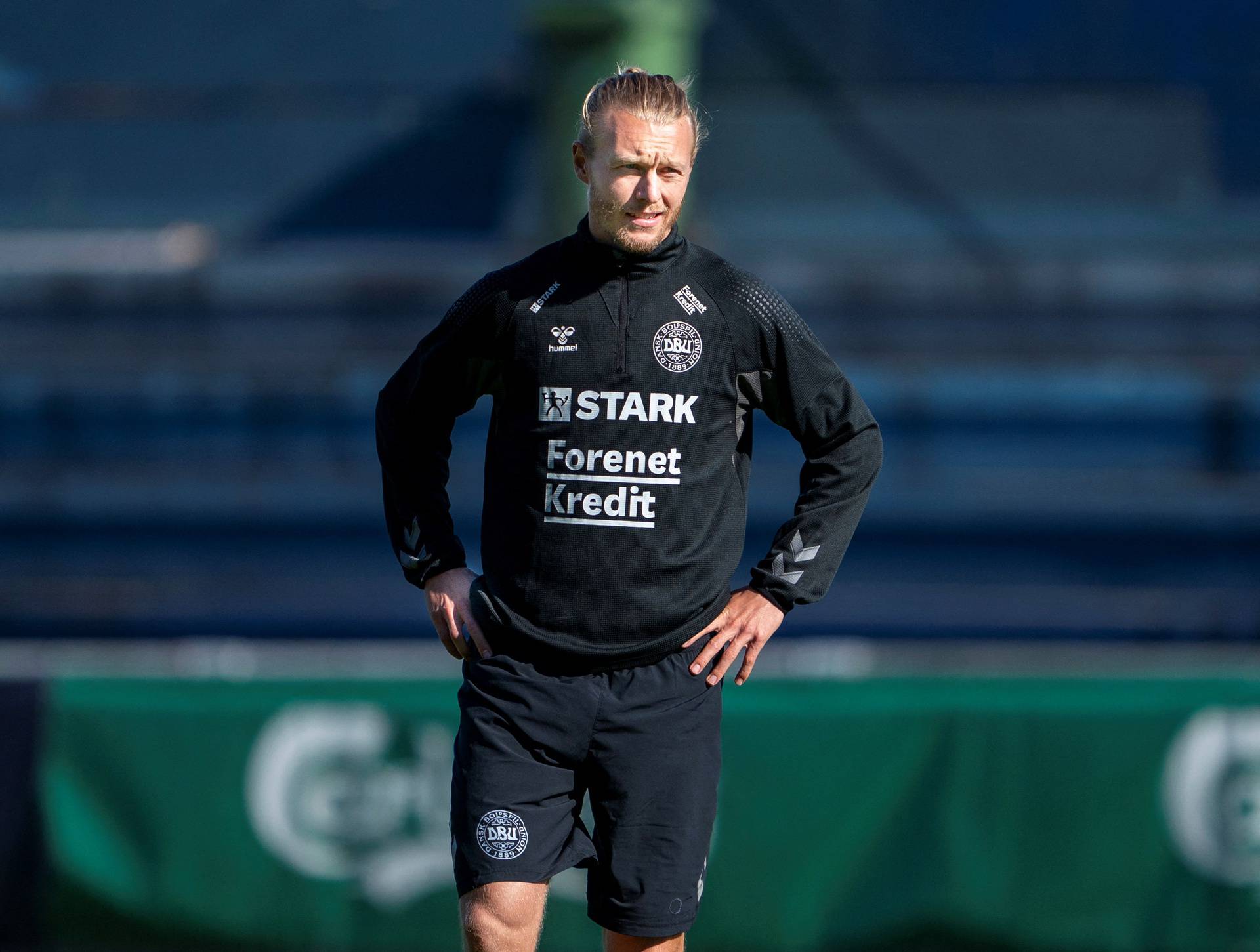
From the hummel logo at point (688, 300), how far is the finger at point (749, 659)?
0.54m

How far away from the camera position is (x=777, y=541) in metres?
2.50

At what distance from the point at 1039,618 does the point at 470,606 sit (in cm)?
536

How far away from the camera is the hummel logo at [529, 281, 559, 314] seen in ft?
7.93

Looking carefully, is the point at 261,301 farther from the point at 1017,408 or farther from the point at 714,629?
the point at 714,629

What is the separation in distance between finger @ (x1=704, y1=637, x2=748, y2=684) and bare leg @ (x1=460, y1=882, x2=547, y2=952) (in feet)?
1.43

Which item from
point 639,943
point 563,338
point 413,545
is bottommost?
point 639,943

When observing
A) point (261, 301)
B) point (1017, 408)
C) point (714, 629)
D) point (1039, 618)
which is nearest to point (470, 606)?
point (714, 629)

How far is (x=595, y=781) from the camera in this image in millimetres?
2469

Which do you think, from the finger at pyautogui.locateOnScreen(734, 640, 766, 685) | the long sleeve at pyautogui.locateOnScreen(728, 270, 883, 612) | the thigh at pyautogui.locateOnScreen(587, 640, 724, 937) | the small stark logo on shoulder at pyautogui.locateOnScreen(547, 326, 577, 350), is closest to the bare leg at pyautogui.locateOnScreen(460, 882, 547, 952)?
the thigh at pyautogui.locateOnScreen(587, 640, 724, 937)

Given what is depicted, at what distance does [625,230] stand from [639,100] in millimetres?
196

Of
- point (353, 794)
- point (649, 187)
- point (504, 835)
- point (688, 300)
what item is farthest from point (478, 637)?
point (353, 794)

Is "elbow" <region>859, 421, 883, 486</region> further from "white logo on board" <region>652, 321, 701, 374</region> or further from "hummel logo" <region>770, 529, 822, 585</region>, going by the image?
"white logo on board" <region>652, 321, 701, 374</region>

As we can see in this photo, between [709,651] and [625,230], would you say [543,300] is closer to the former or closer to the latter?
[625,230]

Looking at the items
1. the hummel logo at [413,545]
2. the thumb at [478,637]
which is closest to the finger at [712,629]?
the thumb at [478,637]
